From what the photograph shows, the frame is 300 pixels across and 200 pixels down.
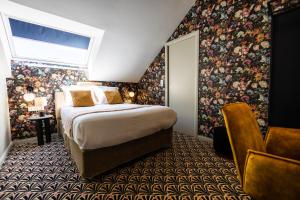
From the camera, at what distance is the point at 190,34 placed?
3.15 metres

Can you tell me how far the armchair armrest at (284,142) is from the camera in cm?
114

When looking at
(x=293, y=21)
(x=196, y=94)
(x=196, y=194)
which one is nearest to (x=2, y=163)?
(x=196, y=194)

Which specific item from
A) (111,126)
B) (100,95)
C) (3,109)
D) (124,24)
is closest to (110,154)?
(111,126)

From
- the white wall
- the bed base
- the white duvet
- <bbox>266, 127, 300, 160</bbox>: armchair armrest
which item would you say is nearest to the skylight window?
the white wall

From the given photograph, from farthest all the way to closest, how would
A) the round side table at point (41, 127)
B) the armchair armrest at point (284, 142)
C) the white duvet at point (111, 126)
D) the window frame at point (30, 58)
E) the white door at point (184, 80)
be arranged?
the white door at point (184, 80), the round side table at point (41, 127), the window frame at point (30, 58), the white duvet at point (111, 126), the armchair armrest at point (284, 142)

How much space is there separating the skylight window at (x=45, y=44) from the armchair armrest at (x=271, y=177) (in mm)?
3549

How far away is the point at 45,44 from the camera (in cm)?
304

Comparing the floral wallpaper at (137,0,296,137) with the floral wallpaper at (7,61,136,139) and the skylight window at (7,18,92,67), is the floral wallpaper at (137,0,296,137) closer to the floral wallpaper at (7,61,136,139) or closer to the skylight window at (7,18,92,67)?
the skylight window at (7,18,92,67)

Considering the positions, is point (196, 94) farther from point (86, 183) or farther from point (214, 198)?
point (86, 183)

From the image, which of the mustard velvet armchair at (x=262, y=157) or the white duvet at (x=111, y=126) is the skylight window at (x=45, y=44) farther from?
the mustard velvet armchair at (x=262, y=157)

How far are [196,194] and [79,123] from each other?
1382 millimetres

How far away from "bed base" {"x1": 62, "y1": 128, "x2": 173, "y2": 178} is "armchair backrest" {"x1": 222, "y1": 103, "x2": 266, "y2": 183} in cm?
135

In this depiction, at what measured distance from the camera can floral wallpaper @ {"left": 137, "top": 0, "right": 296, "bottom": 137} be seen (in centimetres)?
220

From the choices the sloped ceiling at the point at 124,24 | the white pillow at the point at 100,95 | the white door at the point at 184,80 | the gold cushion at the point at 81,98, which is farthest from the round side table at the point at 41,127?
the white door at the point at 184,80
